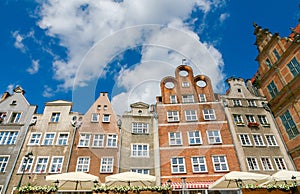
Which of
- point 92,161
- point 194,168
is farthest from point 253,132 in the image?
point 92,161

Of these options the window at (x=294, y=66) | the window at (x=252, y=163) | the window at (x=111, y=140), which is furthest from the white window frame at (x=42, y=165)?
the window at (x=294, y=66)

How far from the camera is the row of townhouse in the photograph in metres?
20.4

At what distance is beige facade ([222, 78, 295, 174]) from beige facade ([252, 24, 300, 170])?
0.97 meters

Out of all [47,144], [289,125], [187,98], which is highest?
[187,98]

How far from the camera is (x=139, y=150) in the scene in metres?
22.1

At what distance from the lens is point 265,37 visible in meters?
29.1

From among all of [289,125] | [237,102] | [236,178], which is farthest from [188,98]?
[236,178]

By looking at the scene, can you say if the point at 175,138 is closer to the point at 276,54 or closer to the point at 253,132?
the point at 253,132

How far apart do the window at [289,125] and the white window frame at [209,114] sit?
841cm

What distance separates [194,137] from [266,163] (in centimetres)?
818

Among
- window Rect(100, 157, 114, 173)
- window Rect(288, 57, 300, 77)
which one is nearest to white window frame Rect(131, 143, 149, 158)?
window Rect(100, 157, 114, 173)

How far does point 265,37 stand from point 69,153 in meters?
31.4

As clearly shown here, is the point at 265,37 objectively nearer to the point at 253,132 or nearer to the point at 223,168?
the point at 253,132

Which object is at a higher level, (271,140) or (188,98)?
(188,98)
